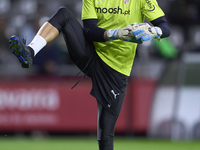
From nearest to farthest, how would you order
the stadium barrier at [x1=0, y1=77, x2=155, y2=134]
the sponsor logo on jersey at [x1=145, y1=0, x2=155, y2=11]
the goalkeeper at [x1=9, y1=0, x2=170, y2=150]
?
1. the goalkeeper at [x1=9, y1=0, x2=170, y2=150]
2. the sponsor logo on jersey at [x1=145, y1=0, x2=155, y2=11]
3. the stadium barrier at [x1=0, y1=77, x2=155, y2=134]

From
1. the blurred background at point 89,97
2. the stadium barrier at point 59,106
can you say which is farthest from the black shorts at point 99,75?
the stadium barrier at point 59,106

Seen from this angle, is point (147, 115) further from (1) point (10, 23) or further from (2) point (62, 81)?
(1) point (10, 23)

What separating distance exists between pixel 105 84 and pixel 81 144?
4218 millimetres

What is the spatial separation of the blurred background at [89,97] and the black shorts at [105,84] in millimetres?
4892

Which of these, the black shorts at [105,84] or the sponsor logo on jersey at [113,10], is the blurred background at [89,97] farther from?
the sponsor logo on jersey at [113,10]

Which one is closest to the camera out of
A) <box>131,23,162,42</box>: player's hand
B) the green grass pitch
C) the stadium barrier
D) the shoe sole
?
the shoe sole

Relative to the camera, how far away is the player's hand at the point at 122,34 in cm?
540

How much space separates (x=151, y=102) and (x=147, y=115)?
0.30m

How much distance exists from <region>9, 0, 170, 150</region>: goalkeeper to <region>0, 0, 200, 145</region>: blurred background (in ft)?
15.9

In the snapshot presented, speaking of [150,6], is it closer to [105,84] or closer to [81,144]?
[105,84]

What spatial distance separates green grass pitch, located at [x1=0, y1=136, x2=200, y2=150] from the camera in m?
9.66

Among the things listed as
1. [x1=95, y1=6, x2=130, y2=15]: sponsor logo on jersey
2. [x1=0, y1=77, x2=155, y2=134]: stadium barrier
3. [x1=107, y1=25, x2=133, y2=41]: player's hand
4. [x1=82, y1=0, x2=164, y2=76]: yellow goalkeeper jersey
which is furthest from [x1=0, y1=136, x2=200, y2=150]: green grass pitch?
[x1=107, y1=25, x2=133, y2=41]: player's hand

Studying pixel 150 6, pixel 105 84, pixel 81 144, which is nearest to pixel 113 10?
pixel 150 6

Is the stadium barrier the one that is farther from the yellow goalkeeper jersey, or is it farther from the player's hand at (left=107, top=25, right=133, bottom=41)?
the player's hand at (left=107, top=25, right=133, bottom=41)
